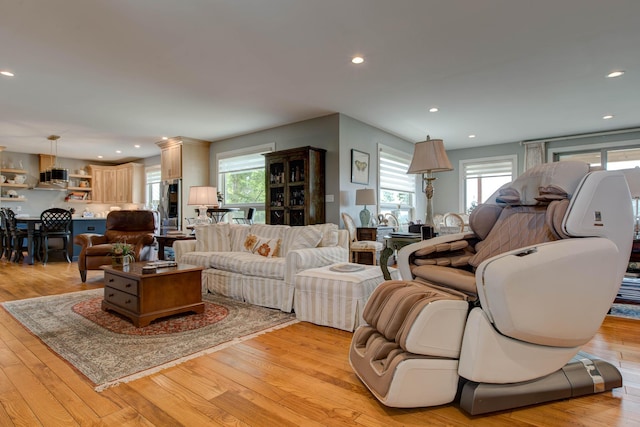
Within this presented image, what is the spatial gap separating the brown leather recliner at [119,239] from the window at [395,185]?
3894mm

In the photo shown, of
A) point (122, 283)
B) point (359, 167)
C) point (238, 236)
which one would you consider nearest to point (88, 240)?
point (238, 236)

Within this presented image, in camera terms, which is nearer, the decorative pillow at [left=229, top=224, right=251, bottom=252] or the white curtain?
the decorative pillow at [left=229, top=224, right=251, bottom=252]

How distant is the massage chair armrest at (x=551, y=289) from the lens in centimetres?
154

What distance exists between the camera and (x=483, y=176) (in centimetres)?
806

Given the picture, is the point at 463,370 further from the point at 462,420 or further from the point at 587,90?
the point at 587,90

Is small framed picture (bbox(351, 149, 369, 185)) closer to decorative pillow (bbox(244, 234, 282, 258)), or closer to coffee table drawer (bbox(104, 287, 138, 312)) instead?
decorative pillow (bbox(244, 234, 282, 258))

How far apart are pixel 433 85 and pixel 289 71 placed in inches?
70.5

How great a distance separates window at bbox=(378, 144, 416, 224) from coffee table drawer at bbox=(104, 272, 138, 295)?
455 centimetres

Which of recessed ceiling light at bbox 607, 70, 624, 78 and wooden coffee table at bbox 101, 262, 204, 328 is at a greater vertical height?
recessed ceiling light at bbox 607, 70, 624, 78

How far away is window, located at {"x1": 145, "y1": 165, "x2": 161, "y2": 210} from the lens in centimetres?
952

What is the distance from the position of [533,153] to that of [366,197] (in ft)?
13.7

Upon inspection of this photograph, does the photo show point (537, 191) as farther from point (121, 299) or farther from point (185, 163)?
point (185, 163)

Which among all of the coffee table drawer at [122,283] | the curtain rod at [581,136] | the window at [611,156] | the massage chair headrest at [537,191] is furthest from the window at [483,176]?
the coffee table drawer at [122,283]

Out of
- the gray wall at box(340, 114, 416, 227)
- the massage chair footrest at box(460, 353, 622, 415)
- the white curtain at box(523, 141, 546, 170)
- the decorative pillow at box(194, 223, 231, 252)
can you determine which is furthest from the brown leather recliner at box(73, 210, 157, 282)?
the white curtain at box(523, 141, 546, 170)
